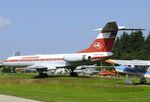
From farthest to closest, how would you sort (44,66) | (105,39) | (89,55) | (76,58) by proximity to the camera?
(44,66) < (76,58) < (105,39) < (89,55)

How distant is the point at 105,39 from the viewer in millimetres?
59500

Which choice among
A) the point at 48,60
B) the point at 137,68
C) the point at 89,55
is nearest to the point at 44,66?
the point at 48,60

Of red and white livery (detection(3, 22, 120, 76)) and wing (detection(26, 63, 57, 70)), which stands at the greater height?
red and white livery (detection(3, 22, 120, 76))

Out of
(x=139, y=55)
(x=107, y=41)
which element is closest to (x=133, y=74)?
(x=107, y=41)

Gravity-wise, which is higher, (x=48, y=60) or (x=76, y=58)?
(x=48, y=60)

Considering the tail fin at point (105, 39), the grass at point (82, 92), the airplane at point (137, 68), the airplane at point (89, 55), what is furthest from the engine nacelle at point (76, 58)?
the grass at point (82, 92)

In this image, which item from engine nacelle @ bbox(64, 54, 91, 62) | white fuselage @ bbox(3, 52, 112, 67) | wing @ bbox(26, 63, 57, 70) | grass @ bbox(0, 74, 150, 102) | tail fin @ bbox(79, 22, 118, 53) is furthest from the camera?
wing @ bbox(26, 63, 57, 70)

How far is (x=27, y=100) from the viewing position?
22828mm

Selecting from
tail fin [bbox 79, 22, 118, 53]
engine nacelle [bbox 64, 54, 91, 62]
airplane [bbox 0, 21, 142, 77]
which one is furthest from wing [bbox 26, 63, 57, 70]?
tail fin [bbox 79, 22, 118, 53]

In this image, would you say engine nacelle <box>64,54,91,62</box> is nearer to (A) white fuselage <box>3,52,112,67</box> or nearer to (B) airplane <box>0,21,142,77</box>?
(B) airplane <box>0,21,142,77</box>

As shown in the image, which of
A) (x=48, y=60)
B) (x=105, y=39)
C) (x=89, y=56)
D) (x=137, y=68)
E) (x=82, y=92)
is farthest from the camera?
(x=48, y=60)

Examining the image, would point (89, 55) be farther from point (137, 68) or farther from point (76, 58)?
point (137, 68)

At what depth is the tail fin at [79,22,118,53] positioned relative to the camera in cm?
5841

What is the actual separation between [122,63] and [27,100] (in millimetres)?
20826
